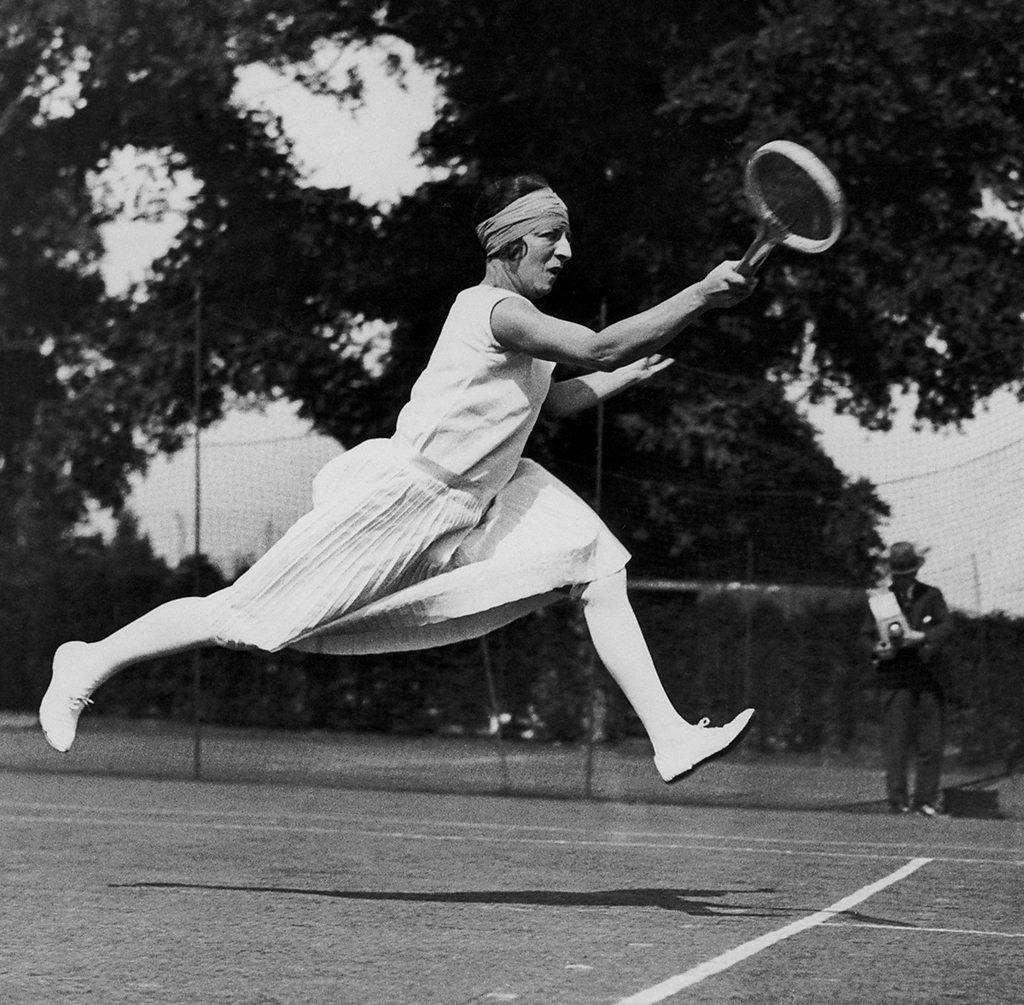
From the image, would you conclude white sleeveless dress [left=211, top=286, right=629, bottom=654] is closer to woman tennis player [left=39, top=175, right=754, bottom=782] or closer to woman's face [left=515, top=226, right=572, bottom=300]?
woman tennis player [left=39, top=175, right=754, bottom=782]

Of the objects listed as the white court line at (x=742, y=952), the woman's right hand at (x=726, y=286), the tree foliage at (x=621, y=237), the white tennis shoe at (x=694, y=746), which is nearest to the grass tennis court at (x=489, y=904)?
the white court line at (x=742, y=952)

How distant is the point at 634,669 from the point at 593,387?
966mm

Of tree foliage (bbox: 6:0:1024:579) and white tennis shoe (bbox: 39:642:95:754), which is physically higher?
tree foliage (bbox: 6:0:1024:579)

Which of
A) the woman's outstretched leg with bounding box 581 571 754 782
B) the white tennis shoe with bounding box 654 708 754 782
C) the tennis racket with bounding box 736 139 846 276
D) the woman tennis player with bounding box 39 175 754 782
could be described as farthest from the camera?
the woman tennis player with bounding box 39 175 754 782

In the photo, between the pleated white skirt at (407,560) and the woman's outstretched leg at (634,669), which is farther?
the pleated white skirt at (407,560)

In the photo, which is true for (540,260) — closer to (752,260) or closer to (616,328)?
(616,328)

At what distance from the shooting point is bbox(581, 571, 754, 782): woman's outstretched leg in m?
Answer: 6.41

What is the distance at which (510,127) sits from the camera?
68.3ft

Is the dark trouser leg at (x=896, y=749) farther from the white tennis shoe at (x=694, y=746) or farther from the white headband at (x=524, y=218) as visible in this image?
the white headband at (x=524, y=218)

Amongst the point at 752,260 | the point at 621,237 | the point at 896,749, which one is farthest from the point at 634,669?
the point at 621,237

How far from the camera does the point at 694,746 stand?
6.37 metres

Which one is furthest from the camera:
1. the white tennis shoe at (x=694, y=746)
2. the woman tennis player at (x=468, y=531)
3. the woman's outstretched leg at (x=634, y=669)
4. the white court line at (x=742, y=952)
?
the woman tennis player at (x=468, y=531)

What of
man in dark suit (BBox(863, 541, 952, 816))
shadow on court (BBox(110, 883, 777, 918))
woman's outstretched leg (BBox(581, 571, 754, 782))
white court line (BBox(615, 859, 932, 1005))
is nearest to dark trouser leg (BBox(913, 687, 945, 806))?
man in dark suit (BBox(863, 541, 952, 816))

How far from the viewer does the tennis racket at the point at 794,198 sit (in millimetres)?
6184
